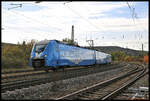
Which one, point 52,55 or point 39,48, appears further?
point 39,48

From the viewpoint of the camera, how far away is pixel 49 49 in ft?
74.2

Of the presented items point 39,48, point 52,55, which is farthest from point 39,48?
point 52,55

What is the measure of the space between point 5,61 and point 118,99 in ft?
80.0

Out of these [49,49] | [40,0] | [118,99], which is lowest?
[118,99]

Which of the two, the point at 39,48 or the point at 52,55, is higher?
the point at 39,48

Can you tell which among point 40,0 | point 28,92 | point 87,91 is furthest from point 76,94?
point 40,0

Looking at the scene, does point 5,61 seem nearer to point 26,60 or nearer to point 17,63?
point 17,63

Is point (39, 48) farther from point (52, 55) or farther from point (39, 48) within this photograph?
point (52, 55)

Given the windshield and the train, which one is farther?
the windshield

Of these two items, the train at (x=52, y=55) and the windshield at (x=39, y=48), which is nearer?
the train at (x=52, y=55)

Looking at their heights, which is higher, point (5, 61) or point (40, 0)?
point (40, 0)

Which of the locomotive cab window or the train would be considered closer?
the train

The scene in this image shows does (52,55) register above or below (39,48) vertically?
below

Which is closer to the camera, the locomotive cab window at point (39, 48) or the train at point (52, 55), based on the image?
the train at point (52, 55)
